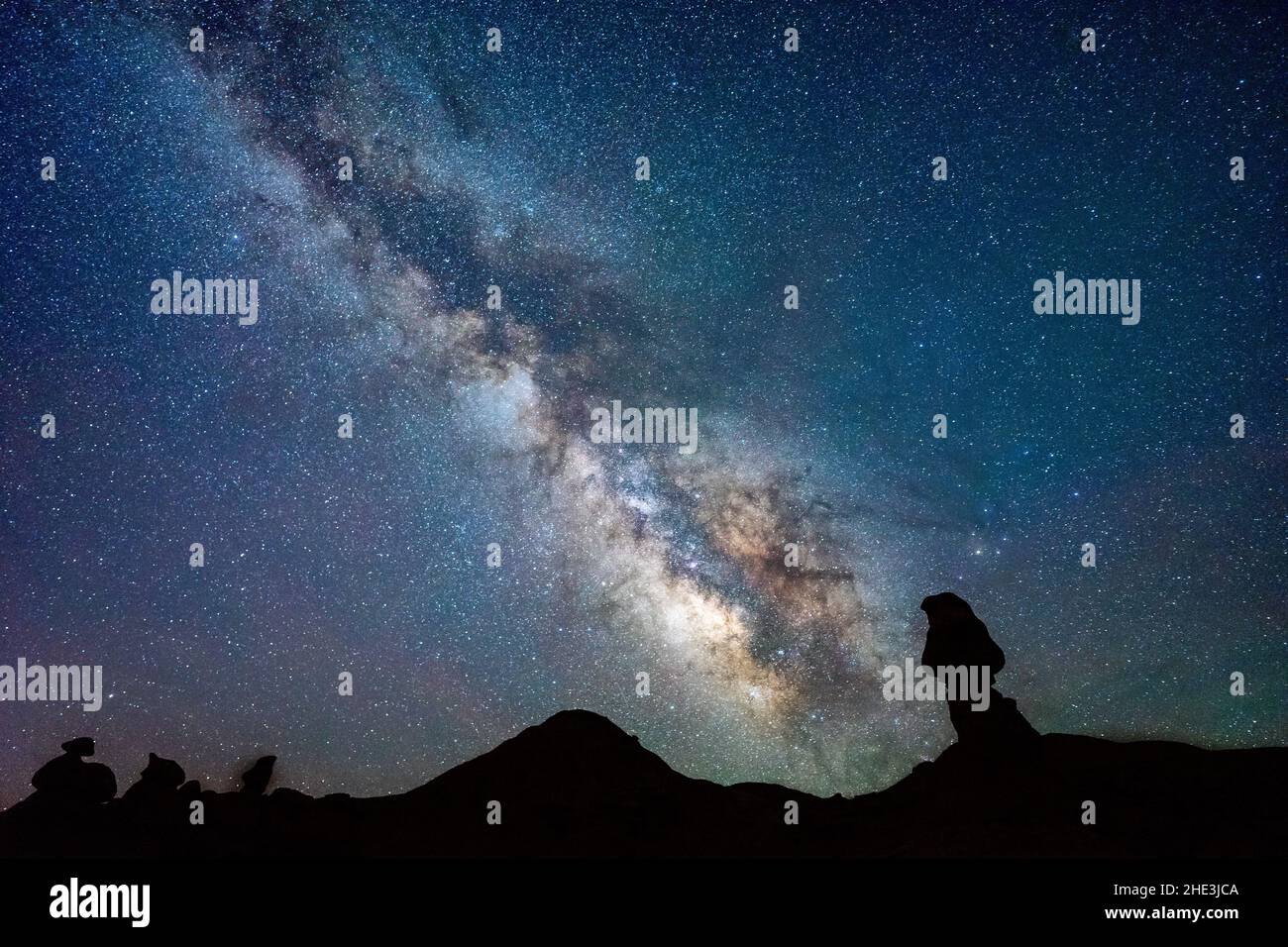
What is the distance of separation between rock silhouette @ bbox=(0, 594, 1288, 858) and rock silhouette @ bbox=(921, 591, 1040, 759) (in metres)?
0.03

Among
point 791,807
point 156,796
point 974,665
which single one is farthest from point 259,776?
point 974,665

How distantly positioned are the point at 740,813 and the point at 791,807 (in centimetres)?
411

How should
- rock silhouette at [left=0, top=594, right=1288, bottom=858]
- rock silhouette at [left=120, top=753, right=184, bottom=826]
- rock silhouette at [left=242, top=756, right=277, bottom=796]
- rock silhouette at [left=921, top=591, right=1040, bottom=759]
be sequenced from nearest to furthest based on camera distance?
rock silhouette at [left=242, top=756, right=277, bottom=796] < rock silhouette at [left=0, top=594, right=1288, bottom=858] < rock silhouette at [left=921, top=591, right=1040, bottom=759] < rock silhouette at [left=120, top=753, right=184, bottom=826]

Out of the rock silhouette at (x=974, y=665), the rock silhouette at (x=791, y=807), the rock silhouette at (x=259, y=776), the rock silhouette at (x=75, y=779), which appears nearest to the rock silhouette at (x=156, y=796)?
the rock silhouette at (x=791, y=807)

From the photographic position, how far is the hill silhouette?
11.6 meters

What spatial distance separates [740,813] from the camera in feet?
48.3

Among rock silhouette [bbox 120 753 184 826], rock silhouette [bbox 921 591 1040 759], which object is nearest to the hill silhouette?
rock silhouette [bbox 120 753 184 826]

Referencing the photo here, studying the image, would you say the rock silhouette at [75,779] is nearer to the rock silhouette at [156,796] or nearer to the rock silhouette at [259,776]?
the rock silhouette at [156,796]

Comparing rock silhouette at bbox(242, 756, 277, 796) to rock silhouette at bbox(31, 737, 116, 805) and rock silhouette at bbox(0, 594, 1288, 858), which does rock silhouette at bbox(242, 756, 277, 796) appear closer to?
rock silhouette at bbox(0, 594, 1288, 858)

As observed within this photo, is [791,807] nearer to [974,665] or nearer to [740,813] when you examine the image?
[740,813]

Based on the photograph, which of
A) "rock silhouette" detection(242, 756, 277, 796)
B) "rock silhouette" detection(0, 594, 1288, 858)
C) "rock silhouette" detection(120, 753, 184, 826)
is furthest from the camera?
"rock silhouette" detection(120, 753, 184, 826)
